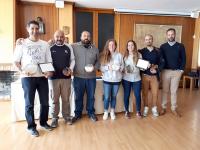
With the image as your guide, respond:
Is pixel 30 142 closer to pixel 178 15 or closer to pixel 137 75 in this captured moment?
pixel 137 75

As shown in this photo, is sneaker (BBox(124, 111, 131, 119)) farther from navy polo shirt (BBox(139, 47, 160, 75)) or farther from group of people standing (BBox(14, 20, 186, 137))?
navy polo shirt (BBox(139, 47, 160, 75))

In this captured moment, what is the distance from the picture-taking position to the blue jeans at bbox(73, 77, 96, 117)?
131 inches

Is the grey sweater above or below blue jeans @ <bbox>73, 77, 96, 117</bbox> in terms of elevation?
above

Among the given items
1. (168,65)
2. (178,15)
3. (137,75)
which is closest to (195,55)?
(178,15)

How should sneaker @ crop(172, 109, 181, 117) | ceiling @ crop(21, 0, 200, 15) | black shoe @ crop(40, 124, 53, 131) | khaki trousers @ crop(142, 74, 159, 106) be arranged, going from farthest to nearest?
ceiling @ crop(21, 0, 200, 15), sneaker @ crop(172, 109, 181, 117), khaki trousers @ crop(142, 74, 159, 106), black shoe @ crop(40, 124, 53, 131)

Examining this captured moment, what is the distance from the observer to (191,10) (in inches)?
230

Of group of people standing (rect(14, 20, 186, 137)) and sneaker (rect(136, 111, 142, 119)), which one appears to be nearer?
group of people standing (rect(14, 20, 186, 137))

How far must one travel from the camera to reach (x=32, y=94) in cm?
281

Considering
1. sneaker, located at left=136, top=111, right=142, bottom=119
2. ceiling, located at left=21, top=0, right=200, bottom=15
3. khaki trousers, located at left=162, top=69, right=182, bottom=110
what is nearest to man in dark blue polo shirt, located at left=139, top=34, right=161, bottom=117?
sneaker, located at left=136, top=111, right=142, bottom=119

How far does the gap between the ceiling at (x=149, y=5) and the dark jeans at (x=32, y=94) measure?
298 cm

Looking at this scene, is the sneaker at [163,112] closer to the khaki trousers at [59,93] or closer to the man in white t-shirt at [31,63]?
the khaki trousers at [59,93]

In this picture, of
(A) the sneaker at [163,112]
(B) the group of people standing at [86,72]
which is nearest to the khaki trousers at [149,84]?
(B) the group of people standing at [86,72]

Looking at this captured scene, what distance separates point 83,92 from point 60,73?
542 mm

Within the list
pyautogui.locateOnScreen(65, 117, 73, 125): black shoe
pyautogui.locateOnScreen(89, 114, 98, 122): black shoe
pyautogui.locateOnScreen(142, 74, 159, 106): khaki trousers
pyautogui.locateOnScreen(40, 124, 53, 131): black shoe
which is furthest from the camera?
pyautogui.locateOnScreen(142, 74, 159, 106): khaki trousers
